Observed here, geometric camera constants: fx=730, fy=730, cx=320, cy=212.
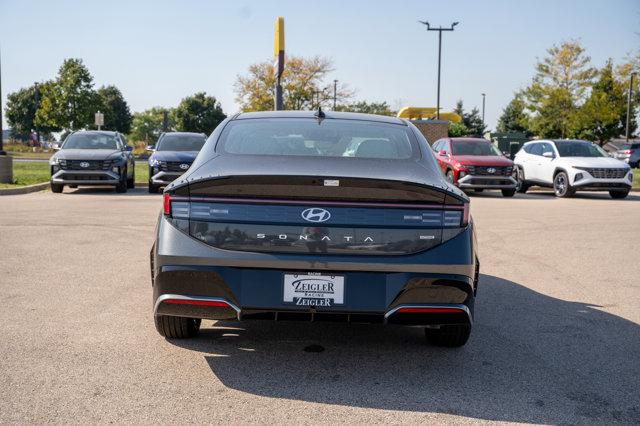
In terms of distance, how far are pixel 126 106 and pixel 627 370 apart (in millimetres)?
108936

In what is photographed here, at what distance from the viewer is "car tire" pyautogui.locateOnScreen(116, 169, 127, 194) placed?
17.9m

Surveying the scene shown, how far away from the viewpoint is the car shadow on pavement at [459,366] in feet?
12.2

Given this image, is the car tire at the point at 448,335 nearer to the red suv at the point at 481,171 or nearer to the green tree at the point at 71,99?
the red suv at the point at 481,171

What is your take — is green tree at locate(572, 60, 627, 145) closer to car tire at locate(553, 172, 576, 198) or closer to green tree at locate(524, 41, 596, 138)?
green tree at locate(524, 41, 596, 138)

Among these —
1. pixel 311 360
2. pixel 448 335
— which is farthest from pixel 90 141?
pixel 448 335

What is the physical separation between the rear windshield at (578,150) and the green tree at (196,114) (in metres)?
80.7

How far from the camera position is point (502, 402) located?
3746 mm

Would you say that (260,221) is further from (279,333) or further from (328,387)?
(279,333)

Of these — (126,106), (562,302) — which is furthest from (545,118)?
(126,106)

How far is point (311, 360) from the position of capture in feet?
14.6

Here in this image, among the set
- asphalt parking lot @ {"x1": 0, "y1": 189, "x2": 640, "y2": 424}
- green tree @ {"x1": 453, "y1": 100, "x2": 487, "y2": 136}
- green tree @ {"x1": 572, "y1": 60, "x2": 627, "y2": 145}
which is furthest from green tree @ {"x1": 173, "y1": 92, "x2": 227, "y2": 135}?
asphalt parking lot @ {"x1": 0, "y1": 189, "x2": 640, "y2": 424}

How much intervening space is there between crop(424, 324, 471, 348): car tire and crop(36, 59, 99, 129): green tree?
191 feet

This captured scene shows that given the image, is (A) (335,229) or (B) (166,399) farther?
(A) (335,229)

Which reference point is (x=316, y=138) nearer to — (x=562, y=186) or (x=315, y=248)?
(x=315, y=248)
